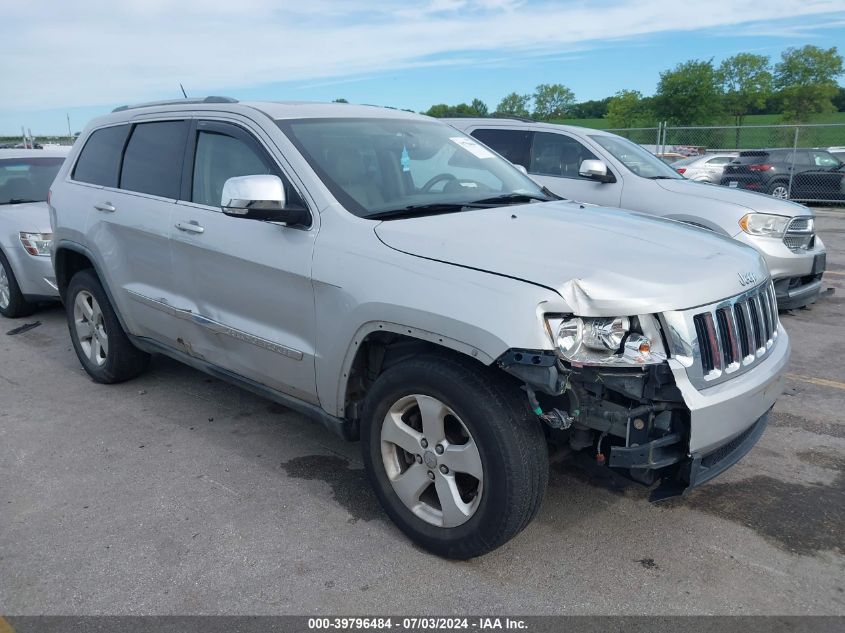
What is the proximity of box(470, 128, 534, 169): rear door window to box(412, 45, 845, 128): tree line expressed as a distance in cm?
3365

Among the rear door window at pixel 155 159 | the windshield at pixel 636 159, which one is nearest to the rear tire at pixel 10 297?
the rear door window at pixel 155 159

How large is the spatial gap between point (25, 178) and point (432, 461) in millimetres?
7029

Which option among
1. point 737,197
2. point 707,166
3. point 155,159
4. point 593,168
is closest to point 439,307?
point 155,159

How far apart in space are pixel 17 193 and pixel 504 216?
6586mm

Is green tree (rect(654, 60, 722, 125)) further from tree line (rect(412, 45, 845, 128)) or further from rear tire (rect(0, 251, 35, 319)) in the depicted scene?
rear tire (rect(0, 251, 35, 319))

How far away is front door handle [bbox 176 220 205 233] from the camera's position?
157 inches

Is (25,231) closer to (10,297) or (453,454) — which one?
(10,297)

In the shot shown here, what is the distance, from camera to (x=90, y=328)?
5.37m

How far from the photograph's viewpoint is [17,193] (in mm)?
7898

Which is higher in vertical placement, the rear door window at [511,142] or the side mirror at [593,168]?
the rear door window at [511,142]

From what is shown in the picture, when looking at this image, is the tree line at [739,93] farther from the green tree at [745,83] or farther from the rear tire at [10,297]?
the rear tire at [10,297]

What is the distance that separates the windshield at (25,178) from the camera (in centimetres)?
787

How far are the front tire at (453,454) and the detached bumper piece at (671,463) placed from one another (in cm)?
32

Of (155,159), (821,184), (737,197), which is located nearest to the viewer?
(155,159)
